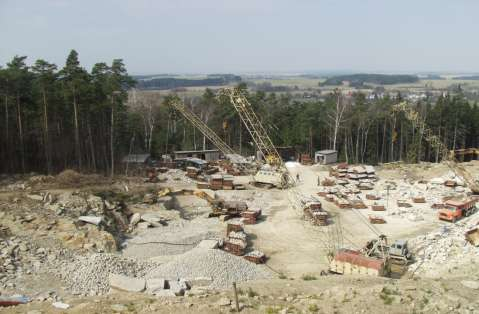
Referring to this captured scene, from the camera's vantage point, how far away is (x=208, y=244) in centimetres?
2550

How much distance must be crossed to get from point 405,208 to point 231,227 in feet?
51.9

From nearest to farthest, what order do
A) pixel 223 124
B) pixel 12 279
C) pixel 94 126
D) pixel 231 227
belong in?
pixel 12 279
pixel 231 227
pixel 94 126
pixel 223 124

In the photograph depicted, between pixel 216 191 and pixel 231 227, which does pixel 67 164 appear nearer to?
pixel 216 191

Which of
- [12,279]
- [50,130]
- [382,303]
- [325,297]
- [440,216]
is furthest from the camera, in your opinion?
[50,130]

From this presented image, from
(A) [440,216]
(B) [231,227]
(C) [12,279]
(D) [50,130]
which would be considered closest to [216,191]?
(B) [231,227]

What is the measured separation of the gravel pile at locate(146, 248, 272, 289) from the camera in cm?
2097

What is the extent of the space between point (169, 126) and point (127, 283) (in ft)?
143

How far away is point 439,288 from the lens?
1622 cm

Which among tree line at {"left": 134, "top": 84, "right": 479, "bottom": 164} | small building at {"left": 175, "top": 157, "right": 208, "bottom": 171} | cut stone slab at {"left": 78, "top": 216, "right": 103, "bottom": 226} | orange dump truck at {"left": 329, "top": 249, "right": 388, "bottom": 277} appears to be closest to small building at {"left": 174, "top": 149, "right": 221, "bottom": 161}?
small building at {"left": 175, "top": 157, "right": 208, "bottom": 171}

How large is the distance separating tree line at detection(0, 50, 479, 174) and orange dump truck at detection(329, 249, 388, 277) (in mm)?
25342

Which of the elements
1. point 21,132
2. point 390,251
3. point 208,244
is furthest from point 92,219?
point 390,251

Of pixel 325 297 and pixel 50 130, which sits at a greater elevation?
pixel 50 130

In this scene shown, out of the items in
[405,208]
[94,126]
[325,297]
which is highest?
[94,126]

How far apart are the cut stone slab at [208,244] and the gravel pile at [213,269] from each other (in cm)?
212
